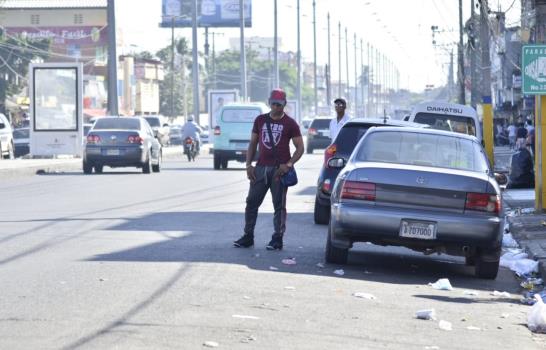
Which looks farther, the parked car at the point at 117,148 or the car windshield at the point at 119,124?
the car windshield at the point at 119,124

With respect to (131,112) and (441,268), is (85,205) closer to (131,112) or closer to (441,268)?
(441,268)

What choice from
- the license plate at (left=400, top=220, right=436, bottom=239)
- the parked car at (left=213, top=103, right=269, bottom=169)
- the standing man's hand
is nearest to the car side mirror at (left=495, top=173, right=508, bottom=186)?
the license plate at (left=400, top=220, right=436, bottom=239)

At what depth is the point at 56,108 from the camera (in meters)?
40.8

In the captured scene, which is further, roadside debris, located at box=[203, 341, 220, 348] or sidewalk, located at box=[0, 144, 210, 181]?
sidewalk, located at box=[0, 144, 210, 181]

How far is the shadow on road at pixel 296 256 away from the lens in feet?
41.9

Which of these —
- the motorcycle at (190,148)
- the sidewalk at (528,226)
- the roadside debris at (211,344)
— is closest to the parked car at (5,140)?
the motorcycle at (190,148)

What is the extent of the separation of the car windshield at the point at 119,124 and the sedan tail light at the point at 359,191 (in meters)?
23.1

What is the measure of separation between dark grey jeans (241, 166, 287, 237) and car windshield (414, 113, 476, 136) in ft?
31.6

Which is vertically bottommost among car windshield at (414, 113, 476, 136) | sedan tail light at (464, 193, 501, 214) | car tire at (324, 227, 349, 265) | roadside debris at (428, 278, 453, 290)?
roadside debris at (428, 278, 453, 290)

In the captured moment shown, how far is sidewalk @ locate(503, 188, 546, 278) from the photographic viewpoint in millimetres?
15099

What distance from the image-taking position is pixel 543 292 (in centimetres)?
1247

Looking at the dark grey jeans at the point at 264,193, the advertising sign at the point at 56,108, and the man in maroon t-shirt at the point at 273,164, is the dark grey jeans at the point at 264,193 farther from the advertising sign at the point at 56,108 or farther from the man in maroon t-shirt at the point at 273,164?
the advertising sign at the point at 56,108

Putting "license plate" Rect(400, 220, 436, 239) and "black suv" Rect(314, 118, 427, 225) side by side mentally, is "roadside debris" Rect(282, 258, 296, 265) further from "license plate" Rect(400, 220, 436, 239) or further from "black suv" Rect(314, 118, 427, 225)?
"black suv" Rect(314, 118, 427, 225)

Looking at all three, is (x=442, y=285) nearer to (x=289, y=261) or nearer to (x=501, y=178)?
(x=289, y=261)
